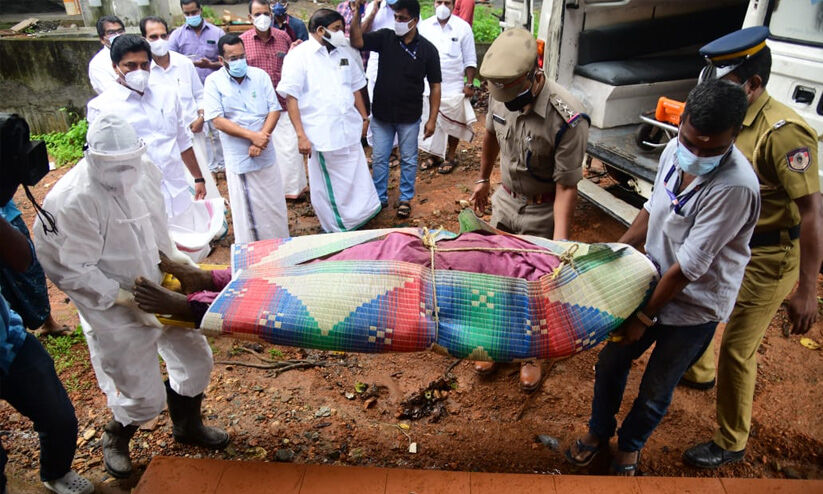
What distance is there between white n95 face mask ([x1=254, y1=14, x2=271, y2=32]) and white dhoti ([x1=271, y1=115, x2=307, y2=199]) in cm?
87

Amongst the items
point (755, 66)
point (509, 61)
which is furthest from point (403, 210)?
point (755, 66)

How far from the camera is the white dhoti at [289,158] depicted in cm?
554

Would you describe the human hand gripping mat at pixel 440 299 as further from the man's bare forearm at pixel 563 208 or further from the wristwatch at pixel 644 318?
the man's bare forearm at pixel 563 208

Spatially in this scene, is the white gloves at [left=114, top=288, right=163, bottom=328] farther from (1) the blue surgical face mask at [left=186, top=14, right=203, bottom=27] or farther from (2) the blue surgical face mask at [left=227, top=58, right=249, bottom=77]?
(1) the blue surgical face mask at [left=186, top=14, right=203, bottom=27]

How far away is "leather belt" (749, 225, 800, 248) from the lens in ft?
7.96

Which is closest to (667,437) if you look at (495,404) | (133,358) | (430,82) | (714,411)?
(714,411)

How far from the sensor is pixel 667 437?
295 cm

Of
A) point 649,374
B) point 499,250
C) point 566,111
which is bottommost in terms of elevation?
point 649,374

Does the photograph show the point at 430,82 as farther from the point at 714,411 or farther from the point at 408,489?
the point at 408,489

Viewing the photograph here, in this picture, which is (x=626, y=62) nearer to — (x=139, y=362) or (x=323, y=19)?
(x=323, y=19)

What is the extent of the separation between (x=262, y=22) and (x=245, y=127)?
5.62ft

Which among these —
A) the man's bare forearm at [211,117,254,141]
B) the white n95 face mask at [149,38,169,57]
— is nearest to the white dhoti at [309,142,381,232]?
the man's bare forearm at [211,117,254,141]

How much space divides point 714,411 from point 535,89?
2.03m

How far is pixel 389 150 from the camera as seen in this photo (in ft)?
17.6
